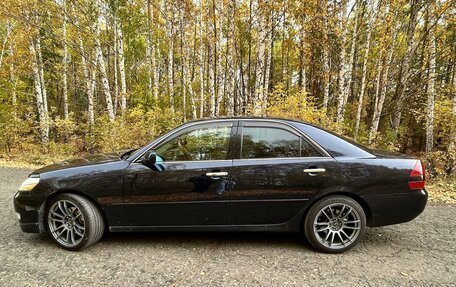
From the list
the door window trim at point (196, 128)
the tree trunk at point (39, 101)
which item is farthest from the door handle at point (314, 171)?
the tree trunk at point (39, 101)

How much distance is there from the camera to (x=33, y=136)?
38.0ft

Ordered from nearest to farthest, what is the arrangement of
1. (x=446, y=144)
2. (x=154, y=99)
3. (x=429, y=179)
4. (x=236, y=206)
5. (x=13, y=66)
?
1. (x=236, y=206)
2. (x=429, y=179)
3. (x=446, y=144)
4. (x=154, y=99)
5. (x=13, y=66)

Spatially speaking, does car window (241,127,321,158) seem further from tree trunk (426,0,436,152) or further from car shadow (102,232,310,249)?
tree trunk (426,0,436,152)

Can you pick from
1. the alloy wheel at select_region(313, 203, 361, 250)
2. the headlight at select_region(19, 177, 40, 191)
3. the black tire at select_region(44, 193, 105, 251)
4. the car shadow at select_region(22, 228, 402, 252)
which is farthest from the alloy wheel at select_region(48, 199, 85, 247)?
the alloy wheel at select_region(313, 203, 361, 250)

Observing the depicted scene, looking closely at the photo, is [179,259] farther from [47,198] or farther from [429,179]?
[429,179]

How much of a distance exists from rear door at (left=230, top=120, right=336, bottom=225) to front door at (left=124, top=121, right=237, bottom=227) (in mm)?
155

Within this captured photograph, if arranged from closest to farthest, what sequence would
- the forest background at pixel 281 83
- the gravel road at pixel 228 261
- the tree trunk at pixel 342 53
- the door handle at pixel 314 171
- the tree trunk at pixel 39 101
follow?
the gravel road at pixel 228 261
the door handle at pixel 314 171
the forest background at pixel 281 83
the tree trunk at pixel 342 53
the tree trunk at pixel 39 101

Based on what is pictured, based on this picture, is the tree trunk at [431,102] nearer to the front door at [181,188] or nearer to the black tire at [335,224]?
the black tire at [335,224]

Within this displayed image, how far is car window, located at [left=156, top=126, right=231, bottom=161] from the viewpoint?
135 inches

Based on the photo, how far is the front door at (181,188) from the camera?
3.30 meters

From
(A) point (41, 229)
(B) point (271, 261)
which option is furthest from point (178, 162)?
(A) point (41, 229)

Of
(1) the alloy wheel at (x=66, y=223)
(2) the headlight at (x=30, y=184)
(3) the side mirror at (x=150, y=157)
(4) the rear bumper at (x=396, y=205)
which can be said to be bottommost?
(1) the alloy wheel at (x=66, y=223)

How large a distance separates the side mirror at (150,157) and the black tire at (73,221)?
871 mm

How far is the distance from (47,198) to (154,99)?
12.3 metres
